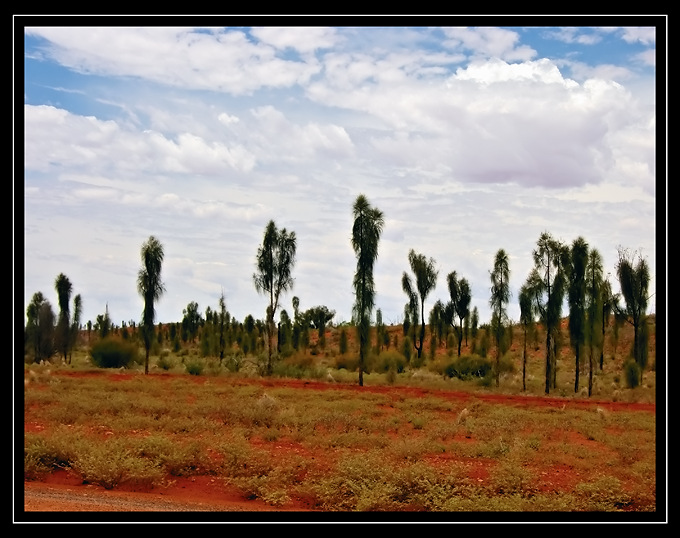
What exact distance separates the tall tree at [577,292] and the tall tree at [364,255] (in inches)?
443

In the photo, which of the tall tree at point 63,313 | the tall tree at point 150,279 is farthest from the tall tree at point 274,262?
the tall tree at point 63,313

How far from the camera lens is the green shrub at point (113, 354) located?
43.7 metres

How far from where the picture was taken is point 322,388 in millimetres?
28297

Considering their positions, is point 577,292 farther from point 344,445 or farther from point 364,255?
point 344,445

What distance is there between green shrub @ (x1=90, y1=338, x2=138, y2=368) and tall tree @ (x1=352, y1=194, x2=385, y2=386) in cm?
1937

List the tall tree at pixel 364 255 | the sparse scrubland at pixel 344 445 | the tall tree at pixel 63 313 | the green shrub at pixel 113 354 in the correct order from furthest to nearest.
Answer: the tall tree at pixel 63 313, the green shrub at pixel 113 354, the tall tree at pixel 364 255, the sparse scrubland at pixel 344 445

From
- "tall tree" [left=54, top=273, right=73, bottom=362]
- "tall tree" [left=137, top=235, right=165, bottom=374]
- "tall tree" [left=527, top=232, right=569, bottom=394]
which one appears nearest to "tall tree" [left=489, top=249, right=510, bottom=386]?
"tall tree" [left=527, top=232, right=569, bottom=394]

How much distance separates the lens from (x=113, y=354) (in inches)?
1720

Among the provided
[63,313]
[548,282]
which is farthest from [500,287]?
[63,313]

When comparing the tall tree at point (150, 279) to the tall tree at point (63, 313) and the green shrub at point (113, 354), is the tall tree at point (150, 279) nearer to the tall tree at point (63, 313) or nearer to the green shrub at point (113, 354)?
the green shrub at point (113, 354)
